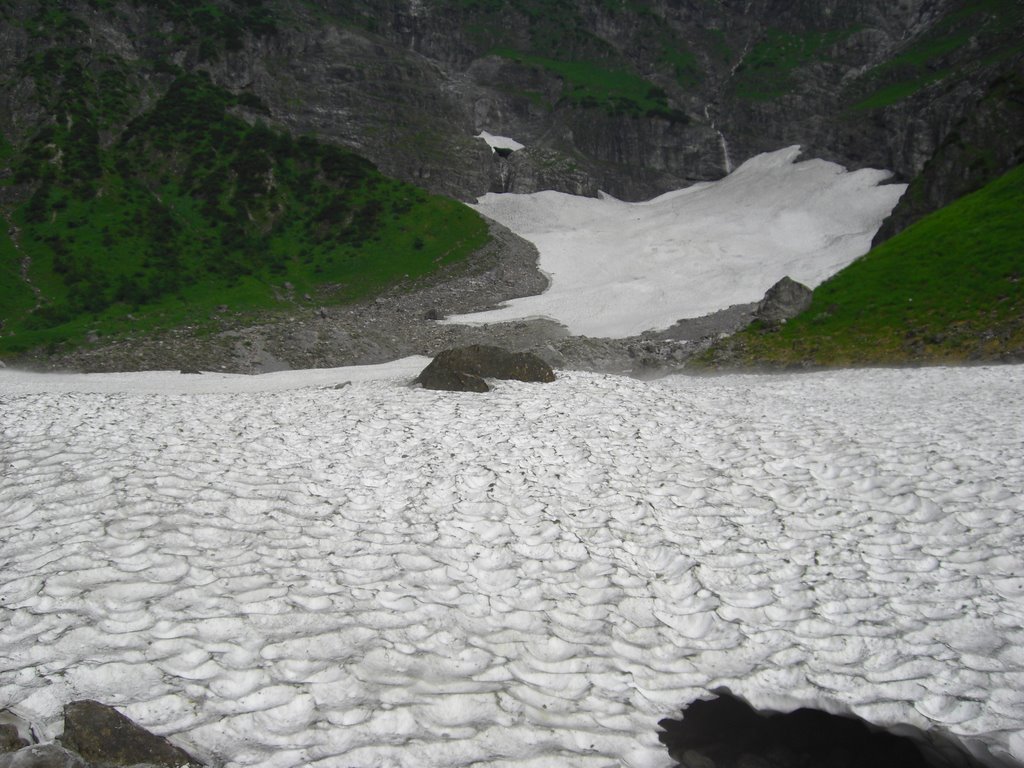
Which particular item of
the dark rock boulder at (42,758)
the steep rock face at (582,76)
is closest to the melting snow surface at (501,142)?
the steep rock face at (582,76)

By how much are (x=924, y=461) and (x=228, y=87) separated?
12524 cm

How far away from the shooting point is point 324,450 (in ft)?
44.6

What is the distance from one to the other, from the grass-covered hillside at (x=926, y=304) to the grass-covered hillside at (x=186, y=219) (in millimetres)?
47134

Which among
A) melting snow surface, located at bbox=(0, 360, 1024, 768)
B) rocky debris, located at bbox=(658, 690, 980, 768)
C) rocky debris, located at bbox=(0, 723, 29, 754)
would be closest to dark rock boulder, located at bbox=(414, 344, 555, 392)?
melting snow surface, located at bbox=(0, 360, 1024, 768)

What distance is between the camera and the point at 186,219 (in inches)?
3071

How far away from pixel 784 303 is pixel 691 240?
172 ft

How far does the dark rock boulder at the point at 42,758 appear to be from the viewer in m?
4.50

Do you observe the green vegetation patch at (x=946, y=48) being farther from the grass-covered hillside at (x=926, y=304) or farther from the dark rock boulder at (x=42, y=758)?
the dark rock boulder at (x=42, y=758)

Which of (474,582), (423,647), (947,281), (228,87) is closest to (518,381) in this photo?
(474,582)

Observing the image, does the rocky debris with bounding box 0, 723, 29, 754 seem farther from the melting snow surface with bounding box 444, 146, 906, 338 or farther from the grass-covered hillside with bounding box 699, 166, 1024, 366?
the melting snow surface with bounding box 444, 146, 906, 338

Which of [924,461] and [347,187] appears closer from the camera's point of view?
[924,461]

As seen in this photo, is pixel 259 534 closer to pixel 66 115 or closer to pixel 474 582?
pixel 474 582

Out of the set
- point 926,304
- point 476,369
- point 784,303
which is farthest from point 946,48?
point 476,369

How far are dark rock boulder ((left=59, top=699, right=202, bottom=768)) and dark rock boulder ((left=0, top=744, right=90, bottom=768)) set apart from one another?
8 cm
